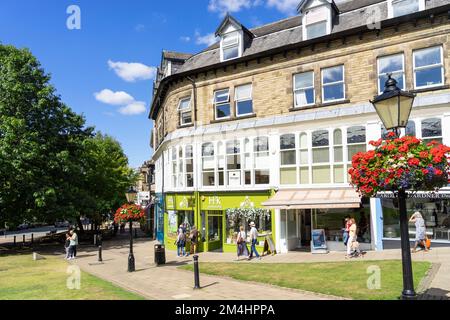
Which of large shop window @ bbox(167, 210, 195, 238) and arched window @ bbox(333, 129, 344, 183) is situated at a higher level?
arched window @ bbox(333, 129, 344, 183)

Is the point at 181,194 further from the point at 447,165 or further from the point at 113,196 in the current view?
the point at 447,165

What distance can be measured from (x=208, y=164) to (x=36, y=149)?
35.8 feet

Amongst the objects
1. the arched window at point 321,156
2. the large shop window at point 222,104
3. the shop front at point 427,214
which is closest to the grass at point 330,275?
the shop front at point 427,214

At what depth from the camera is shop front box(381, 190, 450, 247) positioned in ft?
51.2

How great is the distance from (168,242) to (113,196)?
552 inches

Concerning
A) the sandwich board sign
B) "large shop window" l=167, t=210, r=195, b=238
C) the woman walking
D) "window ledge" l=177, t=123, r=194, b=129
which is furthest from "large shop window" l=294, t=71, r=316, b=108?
"large shop window" l=167, t=210, r=195, b=238

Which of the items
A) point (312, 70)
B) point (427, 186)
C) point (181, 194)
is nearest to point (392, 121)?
point (427, 186)

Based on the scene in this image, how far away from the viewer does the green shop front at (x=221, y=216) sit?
19656 mm

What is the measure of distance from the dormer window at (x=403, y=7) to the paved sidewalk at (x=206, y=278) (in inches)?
407

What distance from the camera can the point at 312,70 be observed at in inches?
741

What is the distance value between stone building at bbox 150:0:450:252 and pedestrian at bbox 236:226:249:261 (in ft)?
5.68

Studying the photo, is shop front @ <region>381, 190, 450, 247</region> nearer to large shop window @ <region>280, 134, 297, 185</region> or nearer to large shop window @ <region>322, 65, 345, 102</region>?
large shop window @ <region>280, 134, 297, 185</region>

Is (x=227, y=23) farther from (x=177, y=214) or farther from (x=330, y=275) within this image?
(x=330, y=275)

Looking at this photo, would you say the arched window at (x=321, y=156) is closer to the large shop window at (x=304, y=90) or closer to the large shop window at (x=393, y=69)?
the large shop window at (x=304, y=90)
